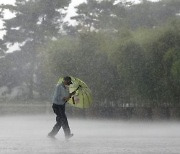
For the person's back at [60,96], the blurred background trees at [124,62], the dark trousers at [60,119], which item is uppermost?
the blurred background trees at [124,62]

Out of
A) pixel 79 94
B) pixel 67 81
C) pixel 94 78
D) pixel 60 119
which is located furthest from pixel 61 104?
pixel 94 78

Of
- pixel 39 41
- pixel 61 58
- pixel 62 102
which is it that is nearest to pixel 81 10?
pixel 39 41

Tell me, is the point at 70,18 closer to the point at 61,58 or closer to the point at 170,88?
the point at 61,58

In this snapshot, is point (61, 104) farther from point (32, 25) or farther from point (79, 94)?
point (32, 25)

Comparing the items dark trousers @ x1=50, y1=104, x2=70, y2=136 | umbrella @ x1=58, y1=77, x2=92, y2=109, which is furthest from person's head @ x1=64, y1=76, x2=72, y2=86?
umbrella @ x1=58, y1=77, x2=92, y2=109

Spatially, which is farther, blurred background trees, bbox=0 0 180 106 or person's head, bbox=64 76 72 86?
blurred background trees, bbox=0 0 180 106

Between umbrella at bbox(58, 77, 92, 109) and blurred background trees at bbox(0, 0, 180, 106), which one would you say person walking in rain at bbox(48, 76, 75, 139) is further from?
blurred background trees at bbox(0, 0, 180, 106)

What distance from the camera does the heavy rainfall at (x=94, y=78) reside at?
48.9ft

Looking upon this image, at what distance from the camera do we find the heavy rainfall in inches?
587

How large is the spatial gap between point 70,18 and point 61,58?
31977 mm

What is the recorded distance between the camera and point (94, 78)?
137ft

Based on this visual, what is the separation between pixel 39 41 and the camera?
6994 cm

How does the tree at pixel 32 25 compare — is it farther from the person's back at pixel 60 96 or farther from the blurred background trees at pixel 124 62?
the person's back at pixel 60 96

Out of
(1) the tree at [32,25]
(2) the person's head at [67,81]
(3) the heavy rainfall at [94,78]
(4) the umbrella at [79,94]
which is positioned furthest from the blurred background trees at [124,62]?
(2) the person's head at [67,81]
